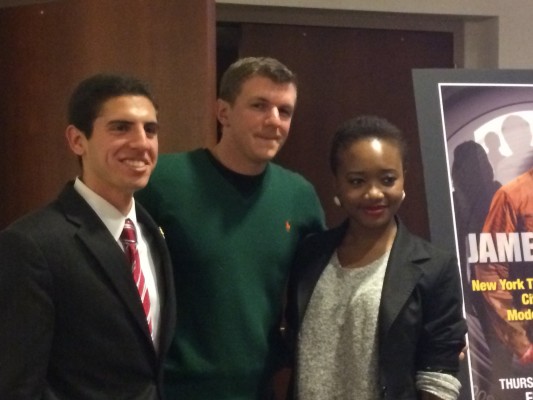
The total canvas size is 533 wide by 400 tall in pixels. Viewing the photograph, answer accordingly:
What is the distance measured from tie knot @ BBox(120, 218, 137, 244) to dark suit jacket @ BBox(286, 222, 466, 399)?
434 mm

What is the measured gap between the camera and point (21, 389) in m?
1.35

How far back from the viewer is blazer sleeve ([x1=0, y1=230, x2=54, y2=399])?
1346 millimetres

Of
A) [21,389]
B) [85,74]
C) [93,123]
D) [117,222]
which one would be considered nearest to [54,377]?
[21,389]

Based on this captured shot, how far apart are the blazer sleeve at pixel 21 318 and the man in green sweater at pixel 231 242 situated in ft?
1.67

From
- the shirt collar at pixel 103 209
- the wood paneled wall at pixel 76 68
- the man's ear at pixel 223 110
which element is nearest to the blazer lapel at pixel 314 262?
the man's ear at pixel 223 110

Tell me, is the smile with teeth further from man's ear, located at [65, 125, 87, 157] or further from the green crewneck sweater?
the green crewneck sweater

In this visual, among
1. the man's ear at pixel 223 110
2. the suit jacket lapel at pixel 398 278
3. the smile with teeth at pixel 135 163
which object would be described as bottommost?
the suit jacket lapel at pixel 398 278

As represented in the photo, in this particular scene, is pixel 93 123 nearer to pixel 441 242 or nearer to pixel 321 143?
pixel 441 242

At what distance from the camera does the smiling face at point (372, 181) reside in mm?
1771

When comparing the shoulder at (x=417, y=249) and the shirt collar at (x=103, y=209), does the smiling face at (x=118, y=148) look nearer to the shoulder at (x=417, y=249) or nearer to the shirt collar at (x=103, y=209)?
the shirt collar at (x=103, y=209)

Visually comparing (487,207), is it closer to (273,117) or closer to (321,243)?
(321,243)

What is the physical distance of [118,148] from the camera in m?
1.51

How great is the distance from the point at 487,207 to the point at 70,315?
4.65ft

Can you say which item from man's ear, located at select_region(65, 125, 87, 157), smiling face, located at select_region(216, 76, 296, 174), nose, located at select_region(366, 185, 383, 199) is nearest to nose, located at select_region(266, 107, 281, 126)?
smiling face, located at select_region(216, 76, 296, 174)
